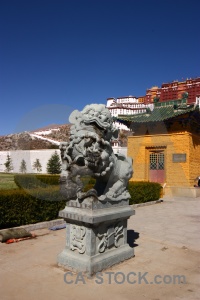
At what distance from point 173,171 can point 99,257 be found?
13539 millimetres

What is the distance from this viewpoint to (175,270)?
4.29 meters

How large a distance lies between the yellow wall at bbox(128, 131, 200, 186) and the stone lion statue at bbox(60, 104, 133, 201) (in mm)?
12971

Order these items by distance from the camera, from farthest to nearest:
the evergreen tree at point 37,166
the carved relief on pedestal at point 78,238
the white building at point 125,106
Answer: the white building at point 125,106, the evergreen tree at point 37,166, the carved relief on pedestal at point 78,238

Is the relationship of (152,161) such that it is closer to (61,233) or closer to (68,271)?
(61,233)

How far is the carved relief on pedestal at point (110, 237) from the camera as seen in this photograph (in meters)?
4.20

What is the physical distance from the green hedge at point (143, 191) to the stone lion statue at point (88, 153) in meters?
7.22

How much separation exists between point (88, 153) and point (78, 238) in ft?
4.46

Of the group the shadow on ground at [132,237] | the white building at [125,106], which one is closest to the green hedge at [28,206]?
the shadow on ground at [132,237]

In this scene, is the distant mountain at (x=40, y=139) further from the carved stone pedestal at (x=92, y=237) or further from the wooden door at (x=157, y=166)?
the wooden door at (x=157, y=166)

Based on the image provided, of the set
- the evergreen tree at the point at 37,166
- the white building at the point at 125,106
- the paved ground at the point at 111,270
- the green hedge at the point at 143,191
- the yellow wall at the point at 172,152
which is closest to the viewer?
the paved ground at the point at 111,270

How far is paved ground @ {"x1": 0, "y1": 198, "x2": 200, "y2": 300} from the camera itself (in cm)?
340

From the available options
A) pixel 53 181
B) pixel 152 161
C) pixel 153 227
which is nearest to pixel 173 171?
pixel 152 161

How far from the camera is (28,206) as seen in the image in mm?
6898

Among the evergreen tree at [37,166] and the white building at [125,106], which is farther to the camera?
the white building at [125,106]
